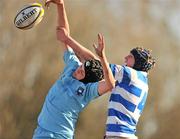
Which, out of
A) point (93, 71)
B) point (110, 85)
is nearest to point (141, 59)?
point (93, 71)

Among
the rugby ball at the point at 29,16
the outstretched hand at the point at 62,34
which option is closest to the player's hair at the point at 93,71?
the outstretched hand at the point at 62,34

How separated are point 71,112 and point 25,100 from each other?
59.4 ft

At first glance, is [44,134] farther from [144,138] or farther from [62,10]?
[144,138]

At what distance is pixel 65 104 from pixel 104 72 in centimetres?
Result: 64

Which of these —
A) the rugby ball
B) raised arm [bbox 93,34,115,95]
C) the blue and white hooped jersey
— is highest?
the rugby ball

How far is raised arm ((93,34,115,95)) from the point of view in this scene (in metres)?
7.52

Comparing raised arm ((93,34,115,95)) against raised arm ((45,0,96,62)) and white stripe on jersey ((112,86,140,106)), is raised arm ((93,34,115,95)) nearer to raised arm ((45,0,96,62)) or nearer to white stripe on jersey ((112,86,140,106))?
white stripe on jersey ((112,86,140,106))

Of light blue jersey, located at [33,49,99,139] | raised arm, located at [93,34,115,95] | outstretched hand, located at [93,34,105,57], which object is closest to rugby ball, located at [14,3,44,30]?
light blue jersey, located at [33,49,99,139]

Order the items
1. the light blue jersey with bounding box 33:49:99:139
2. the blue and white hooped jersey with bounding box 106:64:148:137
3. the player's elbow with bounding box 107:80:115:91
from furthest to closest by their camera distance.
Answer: the blue and white hooped jersey with bounding box 106:64:148:137, the light blue jersey with bounding box 33:49:99:139, the player's elbow with bounding box 107:80:115:91

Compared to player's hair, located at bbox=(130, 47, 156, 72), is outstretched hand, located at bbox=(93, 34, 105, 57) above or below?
above

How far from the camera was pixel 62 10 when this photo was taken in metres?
8.87

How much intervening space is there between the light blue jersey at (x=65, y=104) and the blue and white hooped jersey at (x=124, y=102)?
36 centimetres

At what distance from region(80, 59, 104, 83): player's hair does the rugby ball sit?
5.90 feet

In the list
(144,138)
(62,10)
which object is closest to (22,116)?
(144,138)
